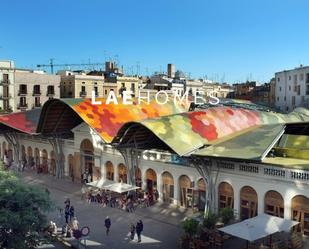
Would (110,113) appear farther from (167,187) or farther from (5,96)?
(5,96)

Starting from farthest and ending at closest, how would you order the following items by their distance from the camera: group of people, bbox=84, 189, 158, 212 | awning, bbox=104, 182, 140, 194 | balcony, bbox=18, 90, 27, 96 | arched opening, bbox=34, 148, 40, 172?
balcony, bbox=18, 90, 27, 96, arched opening, bbox=34, 148, 40, 172, awning, bbox=104, 182, 140, 194, group of people, bbox=84, 189, 158, 212

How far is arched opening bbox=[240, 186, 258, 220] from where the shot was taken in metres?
35.3

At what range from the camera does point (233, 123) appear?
4928 cm

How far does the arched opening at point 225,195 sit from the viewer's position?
3716 centimetres

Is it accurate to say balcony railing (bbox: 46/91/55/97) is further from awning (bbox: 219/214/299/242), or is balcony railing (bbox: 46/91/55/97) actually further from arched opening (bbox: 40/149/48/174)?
awning (bbox: 219/214/299/242)

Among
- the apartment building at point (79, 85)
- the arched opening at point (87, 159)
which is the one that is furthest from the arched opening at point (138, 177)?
the apartment building at point (79, 85)

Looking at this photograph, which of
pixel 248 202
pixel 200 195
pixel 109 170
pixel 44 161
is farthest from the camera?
pixel 44 161

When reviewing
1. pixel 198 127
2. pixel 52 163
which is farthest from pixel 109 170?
pixel 52 163

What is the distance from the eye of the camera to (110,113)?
55.7 metres

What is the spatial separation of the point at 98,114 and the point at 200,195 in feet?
64.4

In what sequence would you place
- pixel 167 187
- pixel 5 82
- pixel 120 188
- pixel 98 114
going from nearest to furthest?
pixel 120 188, pixel 167 187, pixel 98 114, pixel 5 82

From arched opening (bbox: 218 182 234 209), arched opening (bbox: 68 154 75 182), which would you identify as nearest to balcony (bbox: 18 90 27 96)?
arched opening (bbox: 68 154 75 182)

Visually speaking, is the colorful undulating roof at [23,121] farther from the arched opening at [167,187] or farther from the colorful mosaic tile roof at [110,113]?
the arched opening at [167,187]

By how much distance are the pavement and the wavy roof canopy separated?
349 inches
